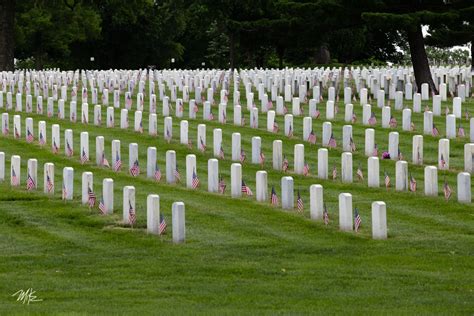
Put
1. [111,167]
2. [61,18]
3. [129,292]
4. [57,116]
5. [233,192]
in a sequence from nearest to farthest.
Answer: [129,292] < [233,192] < [111,167] < [57,116] < [61,18]

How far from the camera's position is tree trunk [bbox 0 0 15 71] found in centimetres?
4919

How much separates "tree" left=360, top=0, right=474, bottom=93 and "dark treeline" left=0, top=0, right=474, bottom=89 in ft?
15.9

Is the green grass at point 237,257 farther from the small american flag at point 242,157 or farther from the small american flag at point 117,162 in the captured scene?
the small american flag at point 242,157

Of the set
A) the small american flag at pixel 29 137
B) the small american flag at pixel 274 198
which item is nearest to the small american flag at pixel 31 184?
the small american flag at pixel 274 198

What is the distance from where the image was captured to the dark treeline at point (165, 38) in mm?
53500

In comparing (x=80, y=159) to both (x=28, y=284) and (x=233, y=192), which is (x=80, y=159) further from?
(x=28, y=284)

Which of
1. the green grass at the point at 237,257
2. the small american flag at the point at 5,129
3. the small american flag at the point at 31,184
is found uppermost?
the small american flag at the point at 5,129

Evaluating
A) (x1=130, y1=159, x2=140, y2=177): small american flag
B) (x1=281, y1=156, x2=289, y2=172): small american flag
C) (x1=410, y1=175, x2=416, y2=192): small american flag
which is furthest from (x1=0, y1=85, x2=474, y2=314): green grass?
(x1=281, y1=156, x2=289, y2=172): small american flag

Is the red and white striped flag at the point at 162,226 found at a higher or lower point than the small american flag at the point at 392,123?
lower

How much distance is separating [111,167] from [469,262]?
9425 millimetres

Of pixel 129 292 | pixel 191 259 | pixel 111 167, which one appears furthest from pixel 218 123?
pixel 129 292

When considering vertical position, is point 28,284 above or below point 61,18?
below

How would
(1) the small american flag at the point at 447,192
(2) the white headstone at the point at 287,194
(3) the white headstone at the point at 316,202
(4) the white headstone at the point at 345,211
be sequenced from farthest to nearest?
(1) the small american flag at the point at 447,192
(2) the white headstone at the point at 287,194
(3) the white headstone at the point at 316,202
(4) the white headstone at the point at 345,211

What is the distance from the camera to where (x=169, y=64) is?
74625 mm
